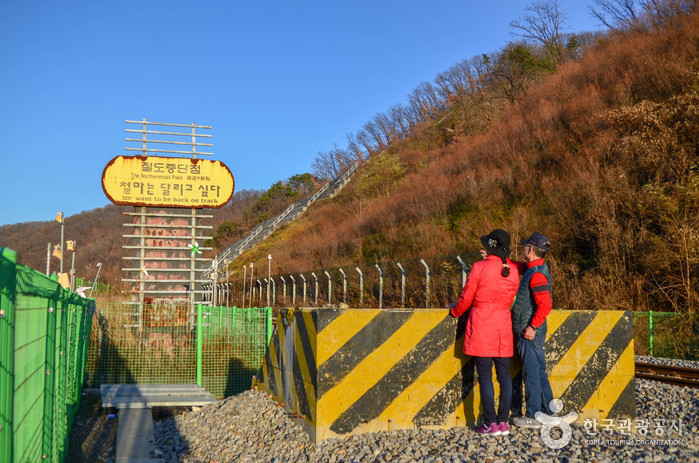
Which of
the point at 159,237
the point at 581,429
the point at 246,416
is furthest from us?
the point at 159,237

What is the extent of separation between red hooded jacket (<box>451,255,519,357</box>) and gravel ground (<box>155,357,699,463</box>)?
30.6 inches

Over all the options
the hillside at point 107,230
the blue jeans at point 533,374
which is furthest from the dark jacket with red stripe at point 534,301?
the hillside at point 107,230

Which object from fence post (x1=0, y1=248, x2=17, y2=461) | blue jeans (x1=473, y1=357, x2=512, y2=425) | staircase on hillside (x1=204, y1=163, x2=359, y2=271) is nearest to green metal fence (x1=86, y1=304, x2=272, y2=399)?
blue jeans (x1=473, y1=357, x2=512, y2=425)

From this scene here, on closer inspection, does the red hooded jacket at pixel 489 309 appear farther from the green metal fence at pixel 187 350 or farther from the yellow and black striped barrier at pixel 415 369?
the green metal fence at pixel 187 350

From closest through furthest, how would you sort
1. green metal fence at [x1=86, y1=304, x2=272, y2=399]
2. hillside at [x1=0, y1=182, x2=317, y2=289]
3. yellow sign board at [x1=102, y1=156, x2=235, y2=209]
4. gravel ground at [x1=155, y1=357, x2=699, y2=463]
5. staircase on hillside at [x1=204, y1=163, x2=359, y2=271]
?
1. gravel ground at [x1=155, y1=357, x2=699, y2=463]
2. green metal fence at [x1=86, y1=304, x2=272, y2=399]
3. yellow sign board at [x1=102, y1=156, x2=235, y2=209]
4. staircase on hillside at [x1=204, y1=163, x2=359, y2=271]
5. hillside at [x1=0, y1=182, x2=317, y2=289]

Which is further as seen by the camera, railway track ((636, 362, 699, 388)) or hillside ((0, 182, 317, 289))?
hillside ((0, 182, 317, 289))

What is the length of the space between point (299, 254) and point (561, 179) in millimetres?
25147

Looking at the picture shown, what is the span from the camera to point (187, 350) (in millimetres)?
13422

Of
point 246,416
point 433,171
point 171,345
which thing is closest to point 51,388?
point 246,416

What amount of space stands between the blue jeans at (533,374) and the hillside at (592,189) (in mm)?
12557

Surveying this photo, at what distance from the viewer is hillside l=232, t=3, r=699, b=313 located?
1742 centimetres

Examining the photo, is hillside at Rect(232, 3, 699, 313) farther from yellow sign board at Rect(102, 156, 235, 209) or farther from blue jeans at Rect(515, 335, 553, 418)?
blue jeans at Rect(515, 335, 553, 418)

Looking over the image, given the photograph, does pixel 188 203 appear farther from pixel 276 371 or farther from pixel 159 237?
pixel 276 371

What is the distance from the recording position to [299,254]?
153 ft
